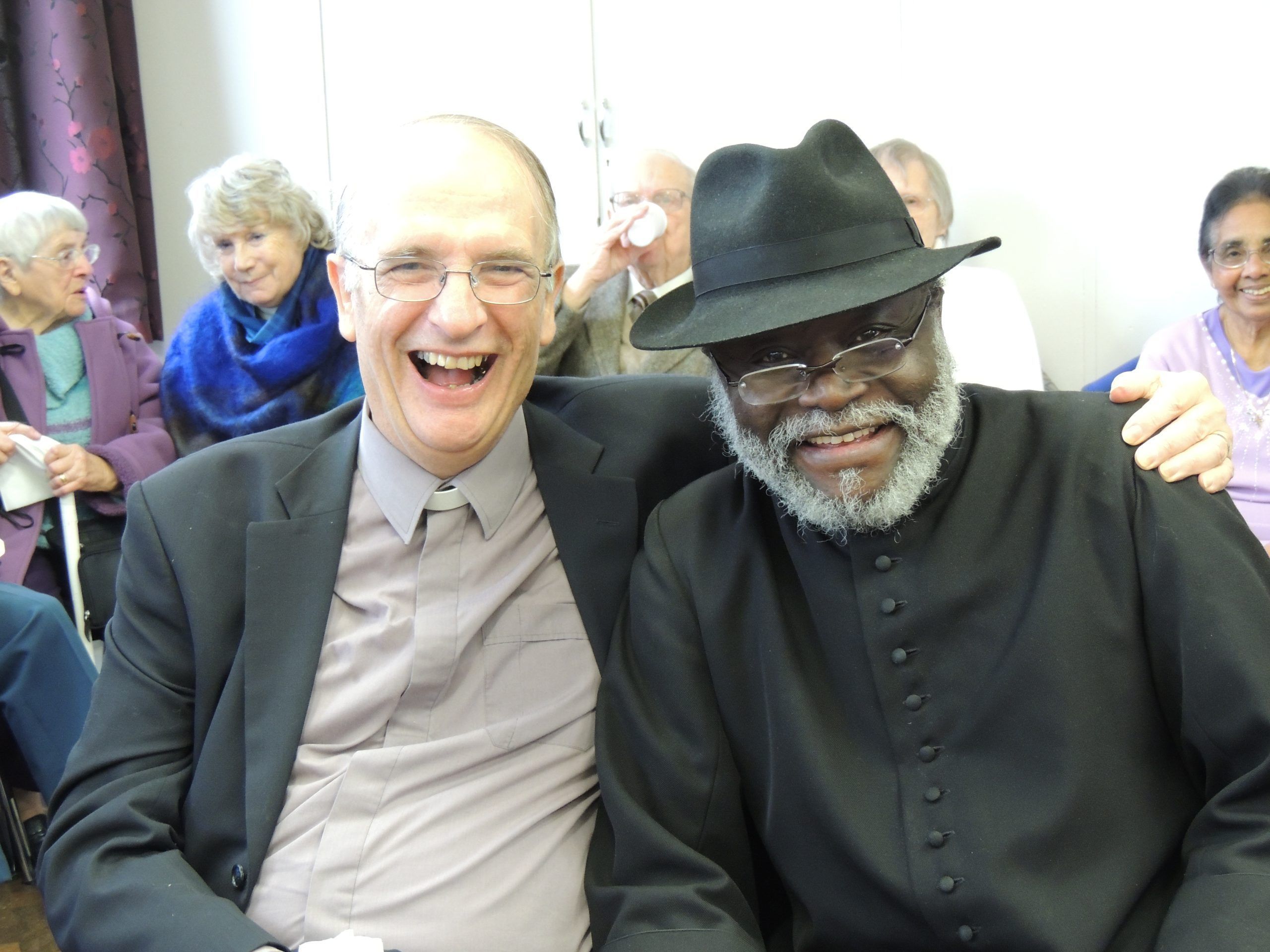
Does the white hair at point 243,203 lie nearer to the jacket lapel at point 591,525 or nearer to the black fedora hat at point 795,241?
the jacket lapel at point 591,525

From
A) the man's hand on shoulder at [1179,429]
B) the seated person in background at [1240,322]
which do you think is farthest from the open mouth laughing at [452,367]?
the seated person in background at [1240,322]

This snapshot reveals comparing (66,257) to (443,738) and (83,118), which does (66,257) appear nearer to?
(83,118)

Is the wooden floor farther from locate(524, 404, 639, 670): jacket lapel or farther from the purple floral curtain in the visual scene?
the purple floral curtain

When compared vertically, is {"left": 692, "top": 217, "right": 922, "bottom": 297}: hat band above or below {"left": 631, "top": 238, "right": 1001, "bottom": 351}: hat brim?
above

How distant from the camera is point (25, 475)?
3.25 m

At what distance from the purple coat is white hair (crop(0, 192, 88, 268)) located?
0.24 meters

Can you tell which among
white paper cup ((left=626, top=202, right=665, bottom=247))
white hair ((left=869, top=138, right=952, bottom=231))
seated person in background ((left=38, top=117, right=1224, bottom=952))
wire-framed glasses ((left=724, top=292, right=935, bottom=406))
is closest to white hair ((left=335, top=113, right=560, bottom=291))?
seated person in background ((left=38, top=117, right=1224, bottom=952))

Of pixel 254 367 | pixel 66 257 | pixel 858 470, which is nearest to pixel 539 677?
pixel 858 470

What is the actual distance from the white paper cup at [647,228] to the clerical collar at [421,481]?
1820 millimetres

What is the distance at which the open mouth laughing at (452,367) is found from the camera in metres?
1.73

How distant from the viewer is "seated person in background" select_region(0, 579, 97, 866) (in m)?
2.91

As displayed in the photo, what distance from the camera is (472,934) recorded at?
61.7 inches

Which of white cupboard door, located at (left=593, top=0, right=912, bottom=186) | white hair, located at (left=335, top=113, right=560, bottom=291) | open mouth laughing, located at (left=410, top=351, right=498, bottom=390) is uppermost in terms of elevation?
white cupboard door, located at (left=593, top=0, right=912, bottom=186)

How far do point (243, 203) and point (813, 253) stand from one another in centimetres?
265
